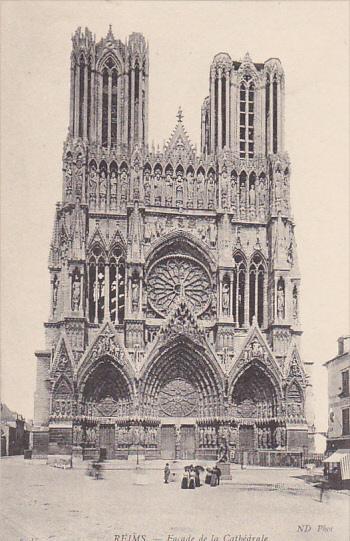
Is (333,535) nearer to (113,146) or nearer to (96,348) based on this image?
(96,348)

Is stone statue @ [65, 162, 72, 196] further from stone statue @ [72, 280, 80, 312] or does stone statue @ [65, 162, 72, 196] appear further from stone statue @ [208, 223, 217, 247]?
stone statue @ [208, 223, 217, 247]

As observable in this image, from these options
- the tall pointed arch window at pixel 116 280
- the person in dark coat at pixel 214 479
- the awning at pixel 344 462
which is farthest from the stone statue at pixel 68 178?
the awning at pixel 344 462

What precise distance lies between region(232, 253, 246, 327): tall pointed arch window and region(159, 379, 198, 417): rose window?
3.67m

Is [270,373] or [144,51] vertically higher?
[144,51]

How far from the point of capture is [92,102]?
37438 millimetres

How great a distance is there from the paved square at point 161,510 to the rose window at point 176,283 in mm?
11443

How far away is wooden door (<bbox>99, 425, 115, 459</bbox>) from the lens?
112ft

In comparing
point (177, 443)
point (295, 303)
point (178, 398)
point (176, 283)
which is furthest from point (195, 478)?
point (295, 303)

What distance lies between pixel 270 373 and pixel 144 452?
6.15 metres

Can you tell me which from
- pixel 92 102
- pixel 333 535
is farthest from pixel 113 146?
pixel 333 535

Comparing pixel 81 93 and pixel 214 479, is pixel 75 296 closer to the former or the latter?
pixel 81 93

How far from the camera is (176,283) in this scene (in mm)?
37031

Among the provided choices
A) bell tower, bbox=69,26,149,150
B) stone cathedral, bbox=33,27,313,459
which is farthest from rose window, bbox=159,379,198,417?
bell tower, bbox=69,26,149,150

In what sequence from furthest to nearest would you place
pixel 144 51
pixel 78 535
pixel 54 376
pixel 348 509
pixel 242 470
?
pixel 144 51 < pixel 54 376 < pixel 242 470 < pixel 348 509 < pixel 78 535
